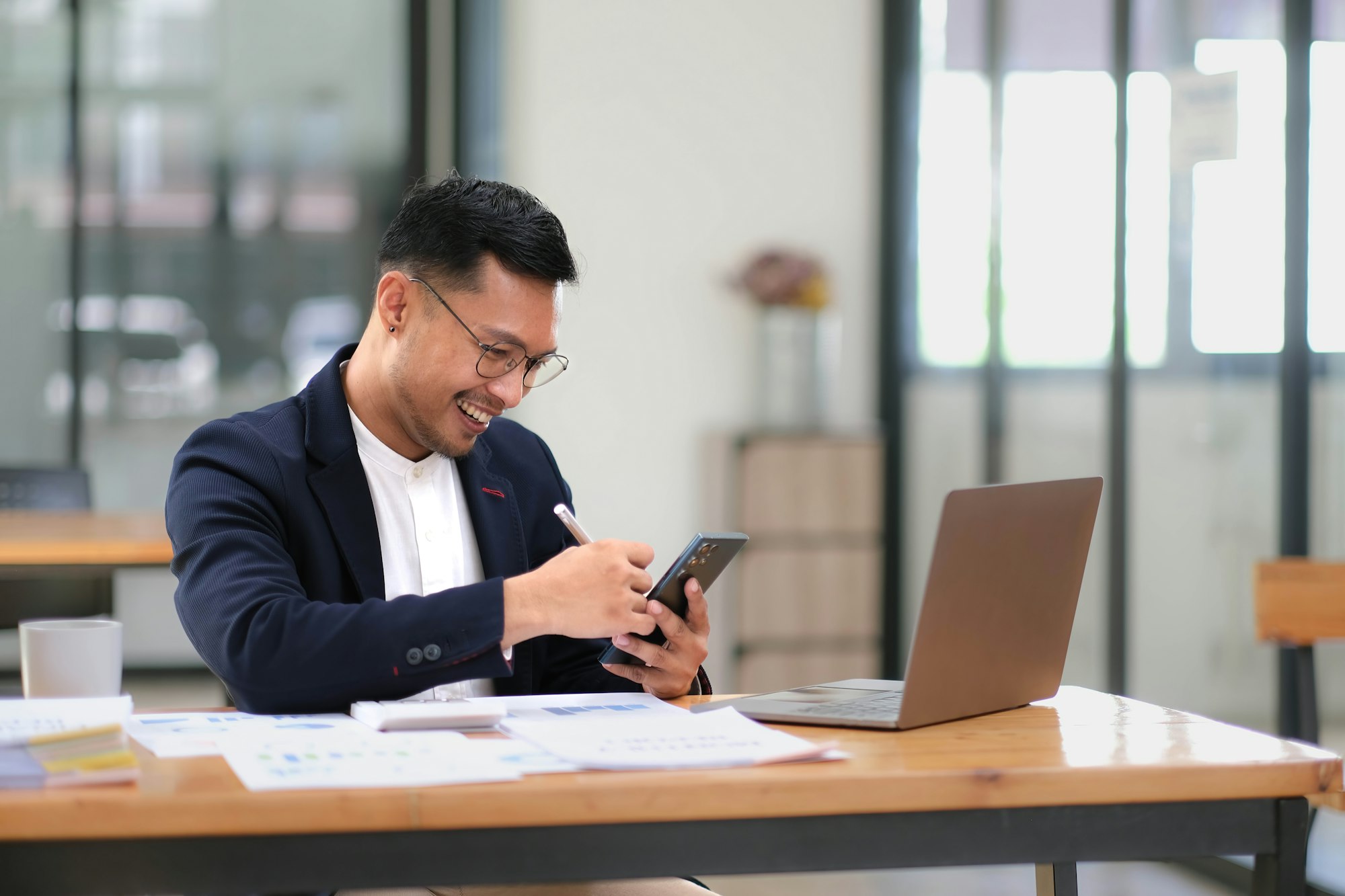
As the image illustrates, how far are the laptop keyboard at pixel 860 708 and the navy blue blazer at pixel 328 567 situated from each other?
0.72ft

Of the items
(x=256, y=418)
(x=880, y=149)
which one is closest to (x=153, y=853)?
(x=256, y=418)

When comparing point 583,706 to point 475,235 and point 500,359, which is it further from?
point 475,235

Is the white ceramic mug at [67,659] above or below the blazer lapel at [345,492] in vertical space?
below

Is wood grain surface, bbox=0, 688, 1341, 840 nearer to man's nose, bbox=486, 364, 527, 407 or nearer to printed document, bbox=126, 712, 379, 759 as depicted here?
printed document, bbox=126, 712, 379, 759

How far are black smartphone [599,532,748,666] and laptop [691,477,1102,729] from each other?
0.12 metres

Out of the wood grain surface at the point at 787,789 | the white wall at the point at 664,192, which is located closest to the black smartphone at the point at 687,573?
the wood grain surface at the point at 787,789

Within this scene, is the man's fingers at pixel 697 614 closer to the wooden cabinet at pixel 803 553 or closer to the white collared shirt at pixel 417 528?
the white collared shirt at pixel 417 528

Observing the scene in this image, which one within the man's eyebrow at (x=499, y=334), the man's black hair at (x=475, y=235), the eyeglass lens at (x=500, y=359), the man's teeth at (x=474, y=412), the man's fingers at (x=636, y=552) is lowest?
the man's fingers at (x=636, y=552)

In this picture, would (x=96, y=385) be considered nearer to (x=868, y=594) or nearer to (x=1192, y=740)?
(x=868, y=594)

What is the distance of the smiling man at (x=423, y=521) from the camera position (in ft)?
4.38

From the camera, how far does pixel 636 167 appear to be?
5.25 metres

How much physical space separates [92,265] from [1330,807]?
16.2ft

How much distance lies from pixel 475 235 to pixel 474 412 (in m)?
0.22

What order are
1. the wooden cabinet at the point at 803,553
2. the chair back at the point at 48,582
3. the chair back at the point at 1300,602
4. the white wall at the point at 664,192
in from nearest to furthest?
the chair back at the point at 1300,602 → the chair back at the point at 48,582 → the wooden cabinet at the point at 803,553 → the white wall at the point at 664,192
